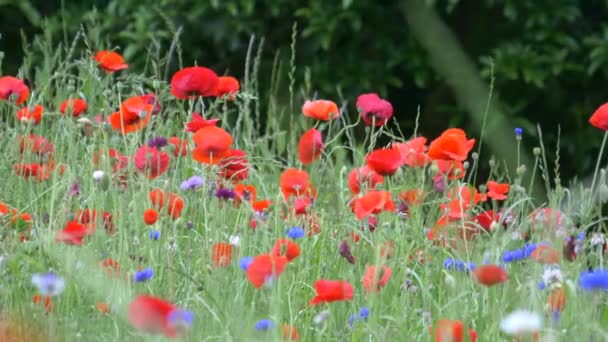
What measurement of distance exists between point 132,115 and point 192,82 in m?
0.14

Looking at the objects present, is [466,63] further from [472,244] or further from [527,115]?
[527,115]

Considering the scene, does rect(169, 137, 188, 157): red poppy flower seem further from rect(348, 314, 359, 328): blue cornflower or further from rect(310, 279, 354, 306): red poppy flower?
rect(310, 279, 354, 306): red poppy flower

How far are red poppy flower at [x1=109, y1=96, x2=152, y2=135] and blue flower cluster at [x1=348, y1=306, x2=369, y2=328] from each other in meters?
0.62

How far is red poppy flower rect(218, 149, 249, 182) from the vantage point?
2033 mm

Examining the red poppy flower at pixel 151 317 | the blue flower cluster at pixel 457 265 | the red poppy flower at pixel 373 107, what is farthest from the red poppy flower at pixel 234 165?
the red poppy flower at pixel 151 317

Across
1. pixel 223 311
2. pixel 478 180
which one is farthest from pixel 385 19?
pixel 223 311

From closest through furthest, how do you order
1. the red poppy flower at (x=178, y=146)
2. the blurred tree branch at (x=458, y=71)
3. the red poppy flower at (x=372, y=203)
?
the blurred tree branch at (x=458, y=71)
the red poppy flower at (x=372, y=203)
the red poppy flower at (x=178, y=146)

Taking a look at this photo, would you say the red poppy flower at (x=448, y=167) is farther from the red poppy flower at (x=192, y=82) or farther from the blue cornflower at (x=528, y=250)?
the red poppy flower at (x=192, y=82)

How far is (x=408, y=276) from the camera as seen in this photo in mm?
1818

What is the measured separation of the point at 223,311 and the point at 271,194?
1.10 meters

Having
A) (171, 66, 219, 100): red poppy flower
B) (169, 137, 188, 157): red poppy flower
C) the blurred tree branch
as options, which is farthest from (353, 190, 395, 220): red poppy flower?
the blurred tree branch

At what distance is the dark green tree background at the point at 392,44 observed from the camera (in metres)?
3.74

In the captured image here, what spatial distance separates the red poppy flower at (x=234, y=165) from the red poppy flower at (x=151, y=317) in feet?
3.93

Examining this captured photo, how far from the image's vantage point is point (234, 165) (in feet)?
7.11
